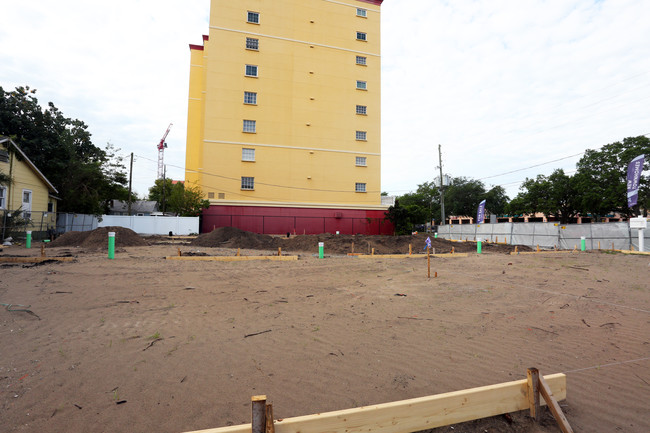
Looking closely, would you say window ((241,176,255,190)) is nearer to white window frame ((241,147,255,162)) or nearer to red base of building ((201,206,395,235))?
white window frame ((241,147,255,162))

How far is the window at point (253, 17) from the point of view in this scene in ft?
108

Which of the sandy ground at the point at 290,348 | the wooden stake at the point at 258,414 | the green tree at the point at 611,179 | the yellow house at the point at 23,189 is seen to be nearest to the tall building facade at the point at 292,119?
the yellow house at the point at 23,189

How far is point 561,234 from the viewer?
26.8m

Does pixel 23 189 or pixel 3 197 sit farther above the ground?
pixel 23 189

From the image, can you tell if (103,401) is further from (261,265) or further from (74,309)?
(261,265)

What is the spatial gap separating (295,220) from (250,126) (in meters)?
11.0

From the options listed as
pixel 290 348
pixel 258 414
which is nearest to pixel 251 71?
pixel 290 348

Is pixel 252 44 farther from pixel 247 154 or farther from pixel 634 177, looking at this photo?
pixel 634 177

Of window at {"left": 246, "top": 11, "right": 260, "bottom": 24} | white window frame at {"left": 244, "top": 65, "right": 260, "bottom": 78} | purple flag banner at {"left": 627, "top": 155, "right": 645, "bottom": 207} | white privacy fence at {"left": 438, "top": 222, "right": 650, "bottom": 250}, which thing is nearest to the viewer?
purple flag banner at {"left": 627, "top": 155, "right": 645, "bottom": 207}

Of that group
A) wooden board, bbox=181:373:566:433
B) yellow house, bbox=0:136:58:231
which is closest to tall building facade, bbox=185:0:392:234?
yellow house, bbox=0:136:58:231

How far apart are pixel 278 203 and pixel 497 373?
29121mm

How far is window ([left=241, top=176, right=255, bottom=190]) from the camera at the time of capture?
31.9 metres

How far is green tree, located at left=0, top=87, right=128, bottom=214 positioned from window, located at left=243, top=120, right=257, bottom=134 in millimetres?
15089

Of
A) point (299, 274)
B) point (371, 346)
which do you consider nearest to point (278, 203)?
point (299, 274)
